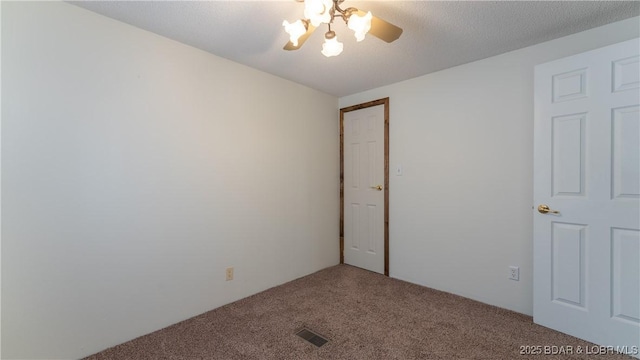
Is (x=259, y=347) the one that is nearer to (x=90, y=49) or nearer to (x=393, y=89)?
(x=90, y=49)

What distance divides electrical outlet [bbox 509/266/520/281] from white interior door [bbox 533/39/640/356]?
184 mm

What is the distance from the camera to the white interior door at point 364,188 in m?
3.13

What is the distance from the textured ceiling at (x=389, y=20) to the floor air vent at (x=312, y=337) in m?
2.20

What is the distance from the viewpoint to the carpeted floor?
1723mm

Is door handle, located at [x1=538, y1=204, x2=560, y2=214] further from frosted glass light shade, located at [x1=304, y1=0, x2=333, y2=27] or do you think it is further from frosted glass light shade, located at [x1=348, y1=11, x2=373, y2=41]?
frosted glass light shade, located at [x1=304, y1=0, x2=333, y2=27]

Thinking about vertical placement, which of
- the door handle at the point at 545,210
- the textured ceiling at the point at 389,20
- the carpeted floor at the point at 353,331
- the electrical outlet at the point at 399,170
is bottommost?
the carpeted floor at the point at 353,331

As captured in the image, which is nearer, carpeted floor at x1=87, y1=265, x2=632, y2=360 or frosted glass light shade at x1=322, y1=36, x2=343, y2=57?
frosted glass light shade at x1=322, y1=36, x2=343, y2=57

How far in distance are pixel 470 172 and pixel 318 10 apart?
6.70 ft

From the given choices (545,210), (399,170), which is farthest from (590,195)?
(399,170)

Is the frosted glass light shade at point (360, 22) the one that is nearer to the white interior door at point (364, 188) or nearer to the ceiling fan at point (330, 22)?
the ceiling fan at point (330, 22)

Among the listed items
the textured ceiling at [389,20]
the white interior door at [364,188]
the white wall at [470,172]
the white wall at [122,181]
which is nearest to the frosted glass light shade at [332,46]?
the textured ceiling at [389,20]

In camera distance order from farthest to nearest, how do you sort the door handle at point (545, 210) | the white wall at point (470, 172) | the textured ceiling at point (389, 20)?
the white wall at point (470, 172)
the door handle at point (545, 210)
the textured ceiling at point (389, 20)

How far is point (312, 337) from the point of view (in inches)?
74.4

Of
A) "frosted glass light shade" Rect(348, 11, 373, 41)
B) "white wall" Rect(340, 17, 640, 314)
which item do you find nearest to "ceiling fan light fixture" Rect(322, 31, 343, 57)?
"frosted glass light shade" Rect(348, 11, 373, 41)
